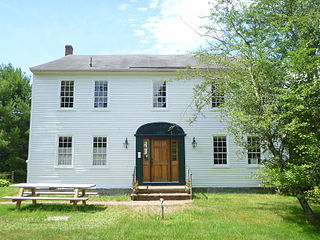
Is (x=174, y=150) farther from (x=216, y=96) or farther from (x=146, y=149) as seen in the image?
(x=216, y=96)

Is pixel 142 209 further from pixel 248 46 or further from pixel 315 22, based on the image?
pixel 315 22

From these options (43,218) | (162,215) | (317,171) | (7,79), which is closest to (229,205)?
(162,215)

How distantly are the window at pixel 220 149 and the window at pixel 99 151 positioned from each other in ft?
18.5

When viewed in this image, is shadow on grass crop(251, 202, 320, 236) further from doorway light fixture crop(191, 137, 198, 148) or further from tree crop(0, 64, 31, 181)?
tree crop(0, 64, 31, 181)

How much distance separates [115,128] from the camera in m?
13.8

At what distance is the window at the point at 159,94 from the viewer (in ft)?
46.6

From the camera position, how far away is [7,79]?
26.4 m

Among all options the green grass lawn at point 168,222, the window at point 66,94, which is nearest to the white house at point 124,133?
the window at point 66,94

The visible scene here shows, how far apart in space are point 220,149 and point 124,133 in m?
5.03

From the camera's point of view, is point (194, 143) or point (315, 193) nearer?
point (315, 193)

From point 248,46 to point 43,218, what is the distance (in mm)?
8574

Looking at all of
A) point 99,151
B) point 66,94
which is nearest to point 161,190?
point 99,151

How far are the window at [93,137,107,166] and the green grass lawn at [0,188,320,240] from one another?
3708 mm

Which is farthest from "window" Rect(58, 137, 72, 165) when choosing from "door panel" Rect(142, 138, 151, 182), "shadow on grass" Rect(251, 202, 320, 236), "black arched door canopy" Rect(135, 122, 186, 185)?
"shadow on grass" Rect(251, 202, 320, 236)
